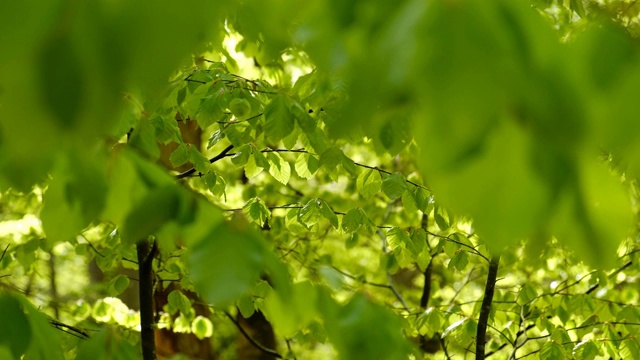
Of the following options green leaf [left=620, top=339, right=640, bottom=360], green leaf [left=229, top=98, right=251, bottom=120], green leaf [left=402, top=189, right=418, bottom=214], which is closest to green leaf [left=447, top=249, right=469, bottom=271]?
green leaf [left=402, top=189, right=418, bottom=214]

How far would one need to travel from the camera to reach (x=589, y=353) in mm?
3023

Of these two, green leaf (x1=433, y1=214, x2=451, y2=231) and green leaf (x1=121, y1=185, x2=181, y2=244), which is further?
green leaf (x1=433, y1=214, x2=451, y2=231)

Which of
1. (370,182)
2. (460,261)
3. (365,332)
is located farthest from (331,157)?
(365,332)

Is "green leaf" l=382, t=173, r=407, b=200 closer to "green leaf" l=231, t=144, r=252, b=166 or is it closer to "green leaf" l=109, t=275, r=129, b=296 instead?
"green leaf" l=231, t=144, r=252, b=166

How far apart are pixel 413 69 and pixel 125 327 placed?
398 cm

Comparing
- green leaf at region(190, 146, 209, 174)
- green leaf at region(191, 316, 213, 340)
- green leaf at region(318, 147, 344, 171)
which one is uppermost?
green leaf at region(318, 147, 344, 171)

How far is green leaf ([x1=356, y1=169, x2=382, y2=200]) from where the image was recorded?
3109 millimetres

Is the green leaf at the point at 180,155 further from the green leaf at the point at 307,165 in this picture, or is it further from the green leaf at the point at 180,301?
the green leaf at the point at 180,301

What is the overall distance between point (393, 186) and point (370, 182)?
27cm

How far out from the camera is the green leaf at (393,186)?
9.37 feet

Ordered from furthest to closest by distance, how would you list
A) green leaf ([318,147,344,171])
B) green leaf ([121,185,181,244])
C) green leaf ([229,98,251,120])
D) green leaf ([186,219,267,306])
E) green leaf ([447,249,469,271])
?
green leaf ([447,249,469,271]) < green leaf ([318,147,344,171]) < green leaf ([229,98,251,120]) < green leaf ([121,185,181,244]) < green leaf ([186,219,267,306])

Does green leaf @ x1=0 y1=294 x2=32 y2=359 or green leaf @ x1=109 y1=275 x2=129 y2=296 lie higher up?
green leaf @ x1=0 y1=294 x2=32 y2=359

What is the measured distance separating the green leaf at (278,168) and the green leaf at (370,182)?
0.35 m

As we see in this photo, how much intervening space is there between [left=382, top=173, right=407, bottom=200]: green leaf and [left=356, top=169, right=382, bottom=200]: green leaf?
0.22 meters
